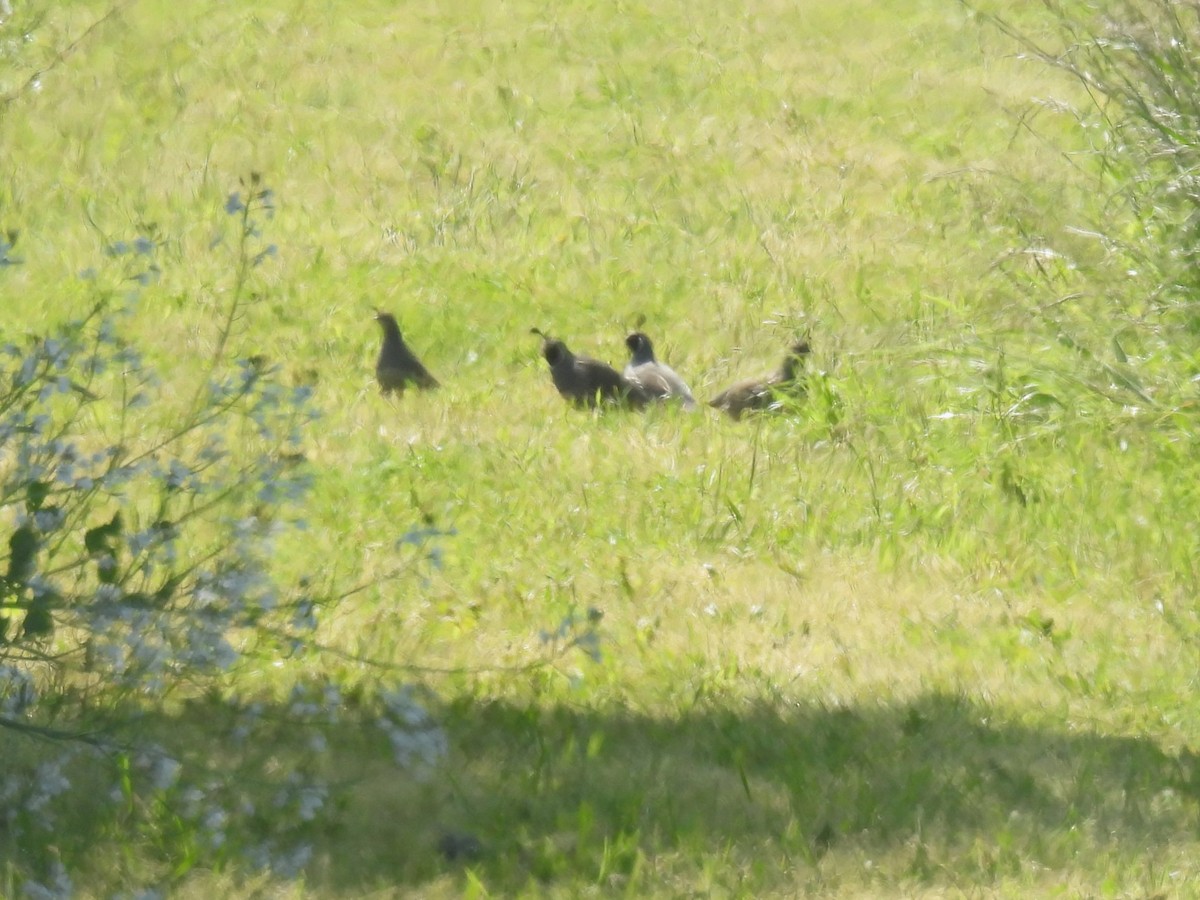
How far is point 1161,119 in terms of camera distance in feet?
28.3

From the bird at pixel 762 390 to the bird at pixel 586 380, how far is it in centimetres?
44

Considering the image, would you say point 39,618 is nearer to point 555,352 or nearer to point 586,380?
point 586,380

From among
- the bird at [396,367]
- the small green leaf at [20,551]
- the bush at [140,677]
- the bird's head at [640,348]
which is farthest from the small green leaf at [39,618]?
the bird's head at [640,348]

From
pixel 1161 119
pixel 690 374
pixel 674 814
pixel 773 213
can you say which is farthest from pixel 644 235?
pixel 674 814

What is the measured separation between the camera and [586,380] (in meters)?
9.73

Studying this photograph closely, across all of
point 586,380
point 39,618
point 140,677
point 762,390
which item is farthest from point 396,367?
point 39,618

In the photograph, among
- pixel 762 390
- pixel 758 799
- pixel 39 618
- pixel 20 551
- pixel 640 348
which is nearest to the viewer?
pixel 39 618

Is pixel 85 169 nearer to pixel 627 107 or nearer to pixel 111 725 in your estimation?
pixel 627 107

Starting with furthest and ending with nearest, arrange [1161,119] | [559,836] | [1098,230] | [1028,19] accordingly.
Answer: [1028,19]
[1098,230]
[1161,119]
[559,836]

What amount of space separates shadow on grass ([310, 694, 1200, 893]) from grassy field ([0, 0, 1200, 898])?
0.02m

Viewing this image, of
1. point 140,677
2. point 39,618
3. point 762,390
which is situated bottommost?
point 762,390

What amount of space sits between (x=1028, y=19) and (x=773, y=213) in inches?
187

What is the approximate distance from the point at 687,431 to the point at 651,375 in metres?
1.00

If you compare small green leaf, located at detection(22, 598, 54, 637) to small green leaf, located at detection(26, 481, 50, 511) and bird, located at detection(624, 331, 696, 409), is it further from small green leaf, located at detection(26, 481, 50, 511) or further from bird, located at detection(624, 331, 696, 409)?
bird, located at detection(624, 331, 696, 409)
